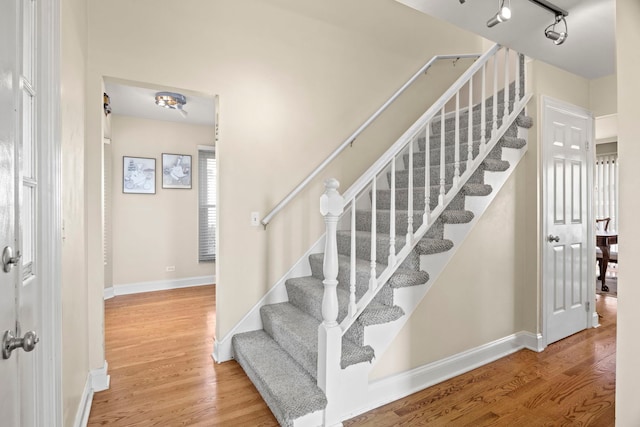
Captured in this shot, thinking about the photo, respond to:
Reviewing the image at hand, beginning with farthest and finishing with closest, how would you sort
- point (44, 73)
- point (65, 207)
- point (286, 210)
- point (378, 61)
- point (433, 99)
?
point (433, 99) < point (378, 61) < point (286, 210) < point (65, 207) < point (44, 73)

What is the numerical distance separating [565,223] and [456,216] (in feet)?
4.77

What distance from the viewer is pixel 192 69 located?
2.45 meters

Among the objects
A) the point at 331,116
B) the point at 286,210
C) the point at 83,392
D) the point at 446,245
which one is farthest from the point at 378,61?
the point at 83,392

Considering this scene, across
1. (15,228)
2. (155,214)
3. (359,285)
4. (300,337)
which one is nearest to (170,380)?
(300,337)

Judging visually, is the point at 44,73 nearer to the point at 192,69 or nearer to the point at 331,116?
the point at 192,69

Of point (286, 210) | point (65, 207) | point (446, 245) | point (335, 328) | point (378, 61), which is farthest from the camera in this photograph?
point (378, 61)

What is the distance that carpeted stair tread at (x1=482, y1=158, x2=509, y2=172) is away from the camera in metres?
2.65

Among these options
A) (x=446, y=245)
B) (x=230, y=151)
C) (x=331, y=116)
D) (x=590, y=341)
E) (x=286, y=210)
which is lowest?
(x=590, y=341)

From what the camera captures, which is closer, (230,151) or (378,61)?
(230,151)

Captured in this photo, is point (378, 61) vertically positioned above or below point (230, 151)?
above

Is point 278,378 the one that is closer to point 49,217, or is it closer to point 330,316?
point 330,316

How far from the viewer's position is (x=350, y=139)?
311cm

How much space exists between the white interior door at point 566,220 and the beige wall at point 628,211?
2080 millimetres

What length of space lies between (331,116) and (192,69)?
1.25 m
